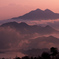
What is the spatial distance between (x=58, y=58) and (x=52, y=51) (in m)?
6.26

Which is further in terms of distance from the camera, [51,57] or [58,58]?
[51,57]

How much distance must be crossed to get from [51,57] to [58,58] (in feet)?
26.3

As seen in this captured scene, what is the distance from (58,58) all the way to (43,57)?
6.72 metres

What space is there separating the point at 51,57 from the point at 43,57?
17.3ft

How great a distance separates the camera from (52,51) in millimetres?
94000

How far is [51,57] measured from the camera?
315 ft

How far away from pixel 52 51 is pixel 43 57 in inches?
185

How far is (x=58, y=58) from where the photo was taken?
88.4 metres

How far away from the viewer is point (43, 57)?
92.2 metres
